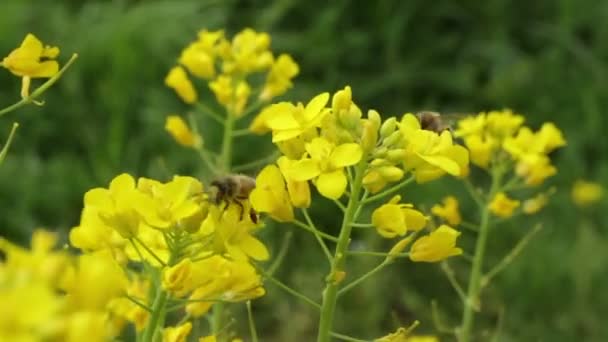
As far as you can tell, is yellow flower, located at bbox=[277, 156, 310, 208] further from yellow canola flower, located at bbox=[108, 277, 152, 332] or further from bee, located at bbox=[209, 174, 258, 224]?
yellow canola flower, located at bbox=[108, 277, 152, 332]

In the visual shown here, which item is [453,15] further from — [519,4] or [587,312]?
[587,312]

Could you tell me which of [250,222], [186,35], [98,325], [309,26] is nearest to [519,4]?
[309,26]

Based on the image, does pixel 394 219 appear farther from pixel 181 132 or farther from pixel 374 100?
pixel 374 100

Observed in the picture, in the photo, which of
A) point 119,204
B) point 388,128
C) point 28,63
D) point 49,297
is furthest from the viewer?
point 28,63

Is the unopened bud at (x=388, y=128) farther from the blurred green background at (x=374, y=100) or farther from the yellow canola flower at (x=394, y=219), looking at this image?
the blurred green background at (x=374, y=100)

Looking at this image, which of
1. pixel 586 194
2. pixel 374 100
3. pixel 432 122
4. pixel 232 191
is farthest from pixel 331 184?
pixel 374 100

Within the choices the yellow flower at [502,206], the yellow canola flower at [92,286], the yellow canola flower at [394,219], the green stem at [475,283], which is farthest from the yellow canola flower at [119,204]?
the yellow flower at [502,206]
